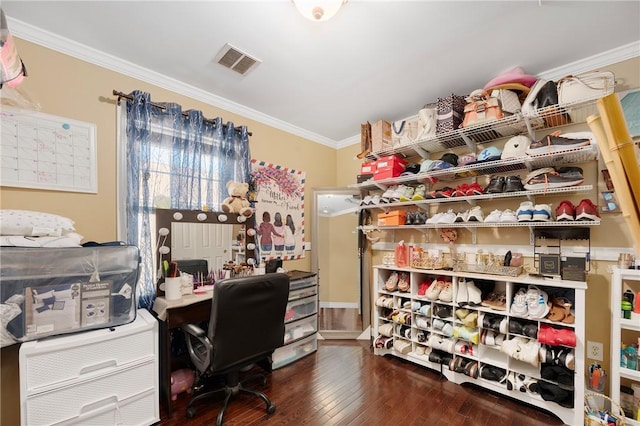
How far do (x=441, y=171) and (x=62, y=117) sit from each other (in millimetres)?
3024

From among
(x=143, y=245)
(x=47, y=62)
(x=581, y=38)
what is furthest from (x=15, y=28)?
(x=581, y=38)

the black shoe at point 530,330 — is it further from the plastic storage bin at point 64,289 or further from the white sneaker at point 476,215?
the plastic storage bin at point 64,289

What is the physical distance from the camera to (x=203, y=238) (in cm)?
246

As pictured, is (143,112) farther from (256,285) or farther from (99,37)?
(256,285)

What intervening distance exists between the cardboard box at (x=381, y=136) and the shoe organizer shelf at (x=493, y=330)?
1.32 metres

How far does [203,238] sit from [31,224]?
3.60 feet

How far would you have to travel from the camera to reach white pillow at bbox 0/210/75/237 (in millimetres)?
1509

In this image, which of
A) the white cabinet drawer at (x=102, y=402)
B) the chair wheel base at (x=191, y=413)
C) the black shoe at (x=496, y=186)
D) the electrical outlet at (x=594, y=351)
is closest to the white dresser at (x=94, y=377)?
the white cabinet drawer at (x=102, y=402)

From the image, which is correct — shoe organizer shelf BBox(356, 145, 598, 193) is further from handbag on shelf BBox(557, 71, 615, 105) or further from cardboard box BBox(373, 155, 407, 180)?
handbag on shelf BBox(557, 71, 615, 105)

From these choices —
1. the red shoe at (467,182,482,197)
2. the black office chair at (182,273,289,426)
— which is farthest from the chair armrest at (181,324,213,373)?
the red shoe at (467,182,482,197)

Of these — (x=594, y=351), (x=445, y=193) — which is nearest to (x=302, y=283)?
Result: (x=445, y=193)

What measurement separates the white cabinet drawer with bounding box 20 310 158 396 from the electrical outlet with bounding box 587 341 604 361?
3164 mm

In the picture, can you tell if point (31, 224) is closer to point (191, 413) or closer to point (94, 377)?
point (94, 377)

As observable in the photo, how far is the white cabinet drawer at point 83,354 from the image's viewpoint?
1404 mm
